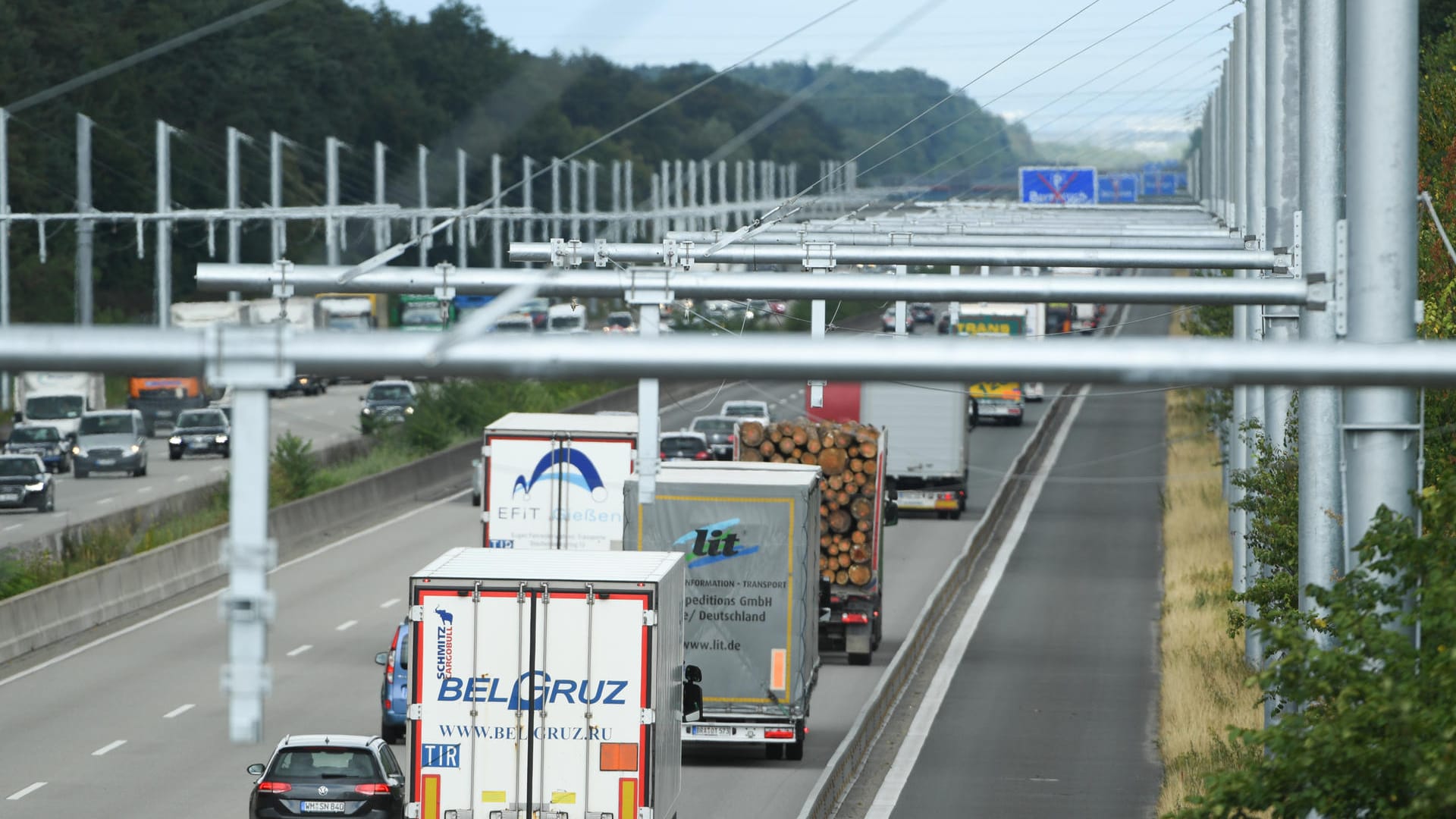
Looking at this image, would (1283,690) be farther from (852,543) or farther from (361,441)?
(361,441)

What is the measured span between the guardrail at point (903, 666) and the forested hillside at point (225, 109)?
36.5 meters

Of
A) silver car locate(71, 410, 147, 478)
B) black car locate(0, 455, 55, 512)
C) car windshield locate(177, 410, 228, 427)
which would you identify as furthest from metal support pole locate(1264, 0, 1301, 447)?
car windshield locate(177, 410, 228, 427)

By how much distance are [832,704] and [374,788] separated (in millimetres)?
11087

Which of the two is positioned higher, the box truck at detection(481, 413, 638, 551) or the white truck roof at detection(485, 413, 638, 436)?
the white truck roof at detection(485, 413, 638, 436)

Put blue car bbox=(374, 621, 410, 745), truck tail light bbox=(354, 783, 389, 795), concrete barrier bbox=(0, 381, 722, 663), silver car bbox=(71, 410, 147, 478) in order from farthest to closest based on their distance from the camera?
silver car bbox=(71, 410, 147, 478) < concrete barrier bbox=(0, 381, 722, 663) < blue car bbox=(374, 621, 410, 745) < truck tail light bbox=(354, 783, 389, 795)

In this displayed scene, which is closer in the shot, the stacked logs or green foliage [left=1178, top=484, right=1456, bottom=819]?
green foliage [left=1178, top=484, right=1456, bottom=819]

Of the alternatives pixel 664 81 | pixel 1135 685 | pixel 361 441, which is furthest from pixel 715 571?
pixel 664 81

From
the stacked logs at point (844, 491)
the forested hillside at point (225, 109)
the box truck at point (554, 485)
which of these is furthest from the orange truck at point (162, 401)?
the box truck at point (554, 485)

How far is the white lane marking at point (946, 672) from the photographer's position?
2388cm

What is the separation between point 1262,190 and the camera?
83.8 ft

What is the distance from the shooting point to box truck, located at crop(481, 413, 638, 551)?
28281 mm

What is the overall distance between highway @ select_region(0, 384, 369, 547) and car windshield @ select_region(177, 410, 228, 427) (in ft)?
3.25

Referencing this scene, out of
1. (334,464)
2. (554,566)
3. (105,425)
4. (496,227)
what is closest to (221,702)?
(554,566)

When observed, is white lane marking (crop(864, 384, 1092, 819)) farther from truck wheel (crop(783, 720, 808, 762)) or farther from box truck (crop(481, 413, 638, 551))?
box truck (crop(481, 413, 638, 551))
